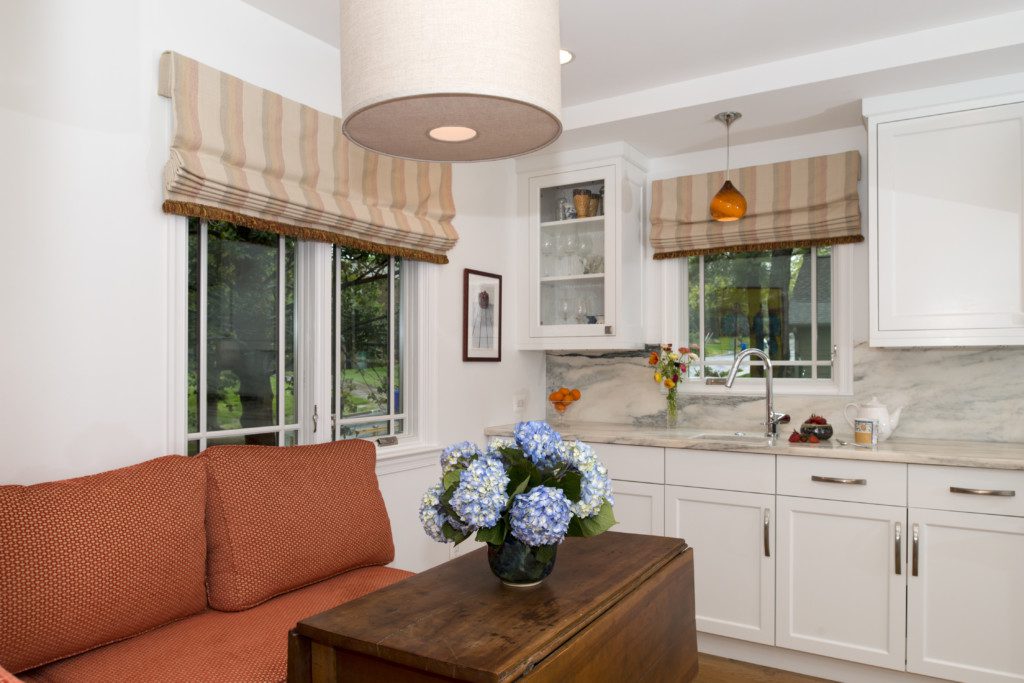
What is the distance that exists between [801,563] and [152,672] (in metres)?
2.36

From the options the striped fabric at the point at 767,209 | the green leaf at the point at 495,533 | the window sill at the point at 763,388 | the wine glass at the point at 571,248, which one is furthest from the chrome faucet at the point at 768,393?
the green leaf at the point at 495,533

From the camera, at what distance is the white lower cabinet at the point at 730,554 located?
2988mm

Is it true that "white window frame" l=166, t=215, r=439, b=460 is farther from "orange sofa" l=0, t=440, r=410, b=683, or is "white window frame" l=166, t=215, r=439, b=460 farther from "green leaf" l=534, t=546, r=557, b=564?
"green leaf" l=534, t=546, r=557, b=564

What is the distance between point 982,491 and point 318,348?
248cm

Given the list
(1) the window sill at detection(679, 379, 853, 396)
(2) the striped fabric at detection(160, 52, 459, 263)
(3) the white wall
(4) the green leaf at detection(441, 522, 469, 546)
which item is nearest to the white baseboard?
(1) the window sill at detection(679, 379, 853, 396)

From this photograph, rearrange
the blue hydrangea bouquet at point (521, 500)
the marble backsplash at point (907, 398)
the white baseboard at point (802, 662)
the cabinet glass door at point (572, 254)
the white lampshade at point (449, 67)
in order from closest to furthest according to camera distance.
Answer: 1. the white lampshade at point (449, 67)
2. the blue hydrangea bouquet at point (521, 500)
3. the white baseboard at point (802, 662)
4. the marble backsplash at point (907, 398)
5. the cabinet glass door at point (572, 254)

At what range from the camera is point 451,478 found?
5.47 feet

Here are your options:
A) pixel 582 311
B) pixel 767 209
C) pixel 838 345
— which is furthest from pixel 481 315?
pixel 838 345

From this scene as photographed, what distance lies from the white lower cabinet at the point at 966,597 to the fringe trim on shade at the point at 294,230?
7.30 ft

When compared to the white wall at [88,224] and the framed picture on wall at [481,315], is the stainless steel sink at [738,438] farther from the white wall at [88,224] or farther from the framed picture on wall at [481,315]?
the white wall at [88,224]

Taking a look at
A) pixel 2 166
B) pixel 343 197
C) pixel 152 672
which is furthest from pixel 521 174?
pixel 152 672

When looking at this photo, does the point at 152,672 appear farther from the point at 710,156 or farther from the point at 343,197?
the point at 710,156

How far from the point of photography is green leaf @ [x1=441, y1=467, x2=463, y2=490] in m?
1.66

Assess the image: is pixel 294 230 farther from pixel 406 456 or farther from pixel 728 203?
pixel 728 203
